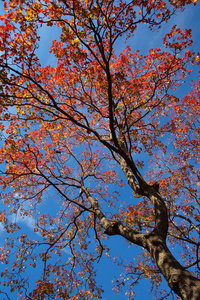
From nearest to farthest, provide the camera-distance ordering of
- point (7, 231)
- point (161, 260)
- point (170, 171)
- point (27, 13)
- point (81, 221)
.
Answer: point (161, 260) → point (27, 13) → point (7, 231) → point (81, 221) → point (170, 171)

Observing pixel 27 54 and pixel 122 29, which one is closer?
pixel 122 29

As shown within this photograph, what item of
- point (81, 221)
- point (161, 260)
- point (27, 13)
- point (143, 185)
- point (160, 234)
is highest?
point (27, 13)

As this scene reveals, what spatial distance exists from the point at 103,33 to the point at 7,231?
9.87m

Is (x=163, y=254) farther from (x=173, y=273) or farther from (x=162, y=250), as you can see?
(x=173, y=273)

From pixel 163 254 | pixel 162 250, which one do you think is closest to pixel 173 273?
pixel 163 254

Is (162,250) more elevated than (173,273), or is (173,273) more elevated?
(162,250)

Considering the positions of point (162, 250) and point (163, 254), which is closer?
point (163, 254)

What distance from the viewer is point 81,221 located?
11.4 m

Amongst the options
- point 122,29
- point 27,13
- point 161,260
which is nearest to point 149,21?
point 122,29

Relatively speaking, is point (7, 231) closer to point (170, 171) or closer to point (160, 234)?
point (160, 234)

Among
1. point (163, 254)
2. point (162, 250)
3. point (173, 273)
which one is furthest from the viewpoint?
point (162, 250)

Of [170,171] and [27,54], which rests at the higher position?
[27,54]

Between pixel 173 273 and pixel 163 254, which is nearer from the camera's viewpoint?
pixel 173 273

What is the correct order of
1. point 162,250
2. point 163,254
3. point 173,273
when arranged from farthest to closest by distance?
point 162,250, point 163,254, point 173,273
